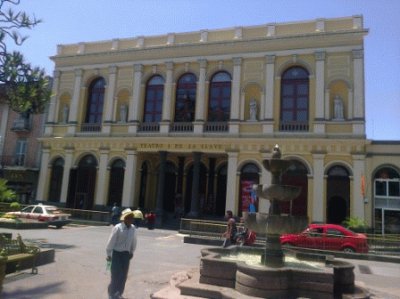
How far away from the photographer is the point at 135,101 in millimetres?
28344

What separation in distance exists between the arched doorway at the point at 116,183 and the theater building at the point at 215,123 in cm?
7

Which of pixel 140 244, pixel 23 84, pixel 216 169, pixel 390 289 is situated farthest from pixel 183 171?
pixel 390 289

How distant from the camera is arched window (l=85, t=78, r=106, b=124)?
3012 cm

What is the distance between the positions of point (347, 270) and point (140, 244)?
1064 cm

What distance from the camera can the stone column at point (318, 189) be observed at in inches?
891

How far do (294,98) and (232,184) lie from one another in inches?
267

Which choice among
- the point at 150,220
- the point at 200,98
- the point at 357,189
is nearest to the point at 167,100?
the point at 200,98

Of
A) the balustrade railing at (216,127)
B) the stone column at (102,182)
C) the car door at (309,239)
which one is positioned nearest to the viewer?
the car door at (309,239)

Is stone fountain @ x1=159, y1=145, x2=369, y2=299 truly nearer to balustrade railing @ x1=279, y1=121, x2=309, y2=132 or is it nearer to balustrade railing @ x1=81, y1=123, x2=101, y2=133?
balustrade railing @ x1=279, y1=121, x2=309, y2=132

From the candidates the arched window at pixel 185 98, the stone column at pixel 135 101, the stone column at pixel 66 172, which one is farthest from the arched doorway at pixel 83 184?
the arched window at pixel 185 98

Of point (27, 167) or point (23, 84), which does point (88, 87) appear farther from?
point (23, 84)

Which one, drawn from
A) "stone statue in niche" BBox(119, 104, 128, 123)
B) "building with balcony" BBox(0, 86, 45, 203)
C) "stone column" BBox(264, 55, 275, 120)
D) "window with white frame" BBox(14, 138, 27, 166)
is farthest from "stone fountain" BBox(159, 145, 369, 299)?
"window with white frame" BBox(14, 138, 27, 166)

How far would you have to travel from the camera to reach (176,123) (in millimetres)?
27000

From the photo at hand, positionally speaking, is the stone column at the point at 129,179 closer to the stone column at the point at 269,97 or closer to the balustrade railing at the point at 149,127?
the balustrade railing at the point at 149,127
